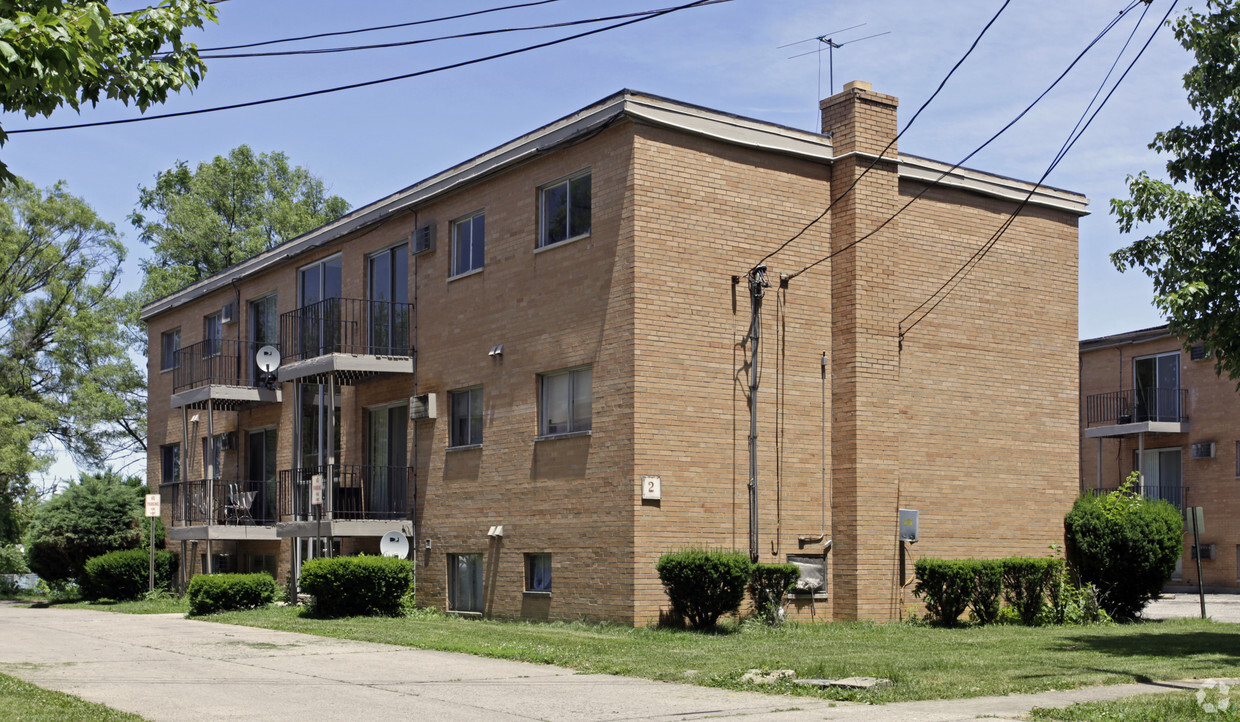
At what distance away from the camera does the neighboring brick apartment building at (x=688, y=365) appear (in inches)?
755

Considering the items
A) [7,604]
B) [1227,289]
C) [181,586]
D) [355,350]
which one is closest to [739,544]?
[1227,289]

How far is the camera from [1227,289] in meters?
15.8

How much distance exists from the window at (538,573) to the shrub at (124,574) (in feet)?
45.1

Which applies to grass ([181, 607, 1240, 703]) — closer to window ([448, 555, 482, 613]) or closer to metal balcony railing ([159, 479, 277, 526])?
window ([448, 555, 482, 613])

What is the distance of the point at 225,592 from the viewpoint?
24062 mm

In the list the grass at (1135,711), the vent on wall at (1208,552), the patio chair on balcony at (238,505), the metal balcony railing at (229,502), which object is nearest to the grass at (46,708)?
the grass at (1135,711)

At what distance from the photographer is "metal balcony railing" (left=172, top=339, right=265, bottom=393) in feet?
99.8

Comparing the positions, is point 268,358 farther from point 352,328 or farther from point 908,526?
point 908,526

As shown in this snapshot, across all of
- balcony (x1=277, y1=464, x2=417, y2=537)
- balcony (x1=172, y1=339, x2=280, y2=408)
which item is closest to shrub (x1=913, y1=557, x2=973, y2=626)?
balcony (x1=277, y1=464, x2=417, y2=537)

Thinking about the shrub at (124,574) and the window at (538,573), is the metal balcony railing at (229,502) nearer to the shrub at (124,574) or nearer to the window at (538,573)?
the shrub at (124,574)

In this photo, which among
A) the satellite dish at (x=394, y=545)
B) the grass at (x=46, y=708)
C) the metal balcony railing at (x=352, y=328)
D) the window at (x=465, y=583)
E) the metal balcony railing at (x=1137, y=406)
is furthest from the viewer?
the metal balcony railing at (x=1137, y=406)

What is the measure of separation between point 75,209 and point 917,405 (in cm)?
3618

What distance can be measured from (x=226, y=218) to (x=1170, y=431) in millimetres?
35707

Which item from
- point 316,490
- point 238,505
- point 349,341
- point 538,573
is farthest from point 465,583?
point 238,505
